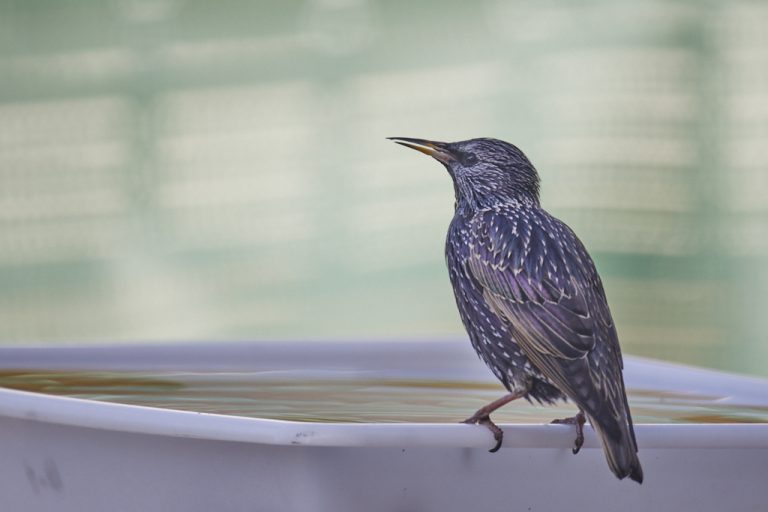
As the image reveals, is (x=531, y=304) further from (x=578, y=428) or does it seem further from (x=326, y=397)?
(x=326, y=397)

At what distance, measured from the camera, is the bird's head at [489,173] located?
2252mm

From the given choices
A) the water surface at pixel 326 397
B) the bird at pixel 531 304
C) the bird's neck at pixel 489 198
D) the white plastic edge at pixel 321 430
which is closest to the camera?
the white plastic edge at pixel 321 430

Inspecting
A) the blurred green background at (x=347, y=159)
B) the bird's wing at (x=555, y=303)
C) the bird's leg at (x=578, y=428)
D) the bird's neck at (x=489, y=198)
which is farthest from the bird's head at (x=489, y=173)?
the blurred green background at (x=347, y=159)

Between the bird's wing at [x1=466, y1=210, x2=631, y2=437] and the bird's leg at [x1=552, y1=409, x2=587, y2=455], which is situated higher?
the bird's wing at [x1=466, y1=210, x2=631, y2=437]

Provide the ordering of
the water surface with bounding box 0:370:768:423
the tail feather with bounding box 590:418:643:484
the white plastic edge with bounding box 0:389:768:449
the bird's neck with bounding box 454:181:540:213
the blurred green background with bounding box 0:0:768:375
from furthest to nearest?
the blurred green background with bounding box 0:0:768:375 < the bird's neck with bounding box 454:181:540:213 < the water surface with bounding box 0:370:768:423 < the tail feather with bounding box 590:418:643:484 < the white plastic edge with bounding box 0:389:768:449

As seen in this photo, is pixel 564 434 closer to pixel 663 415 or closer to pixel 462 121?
pixel 663 415

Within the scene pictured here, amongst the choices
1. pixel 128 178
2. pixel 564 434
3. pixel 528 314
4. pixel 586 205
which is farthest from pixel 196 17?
pixel 564 434

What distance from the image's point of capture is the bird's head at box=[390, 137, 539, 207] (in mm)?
2252

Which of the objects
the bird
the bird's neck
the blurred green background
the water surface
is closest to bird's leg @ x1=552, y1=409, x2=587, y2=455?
the bird

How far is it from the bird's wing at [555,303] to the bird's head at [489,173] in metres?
0.17

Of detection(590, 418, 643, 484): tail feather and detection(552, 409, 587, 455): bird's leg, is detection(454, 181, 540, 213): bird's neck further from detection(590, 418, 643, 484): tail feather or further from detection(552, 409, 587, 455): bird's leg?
detection(590, 418, 643, 484): tail feather

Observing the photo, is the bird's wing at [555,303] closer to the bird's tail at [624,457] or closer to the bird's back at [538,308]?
the bird's back at [538,308]

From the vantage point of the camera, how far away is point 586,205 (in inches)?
212

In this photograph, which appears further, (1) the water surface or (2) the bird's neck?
(2) the bird's neck
